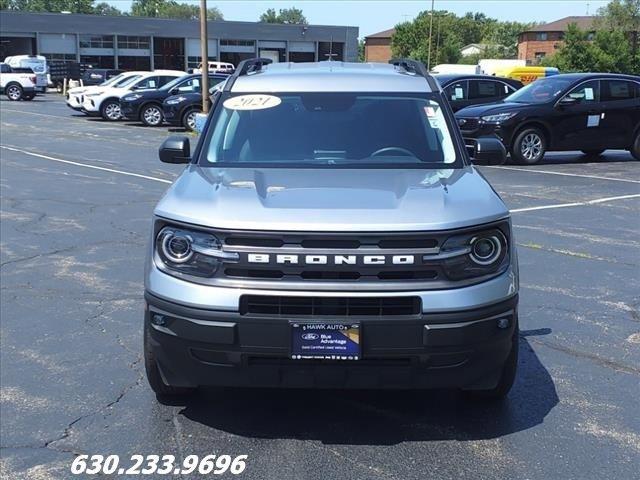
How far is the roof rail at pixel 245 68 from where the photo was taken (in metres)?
5.01

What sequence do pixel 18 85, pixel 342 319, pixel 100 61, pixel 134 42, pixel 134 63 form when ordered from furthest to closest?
pixel 134 63 < pixel 134 42 < pixel 100 61 < pixel 18 85 < pixel 342 319

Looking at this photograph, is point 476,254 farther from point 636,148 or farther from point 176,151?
point 636,148

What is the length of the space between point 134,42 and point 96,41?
3.26 metres

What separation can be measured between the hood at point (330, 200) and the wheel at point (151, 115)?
20.1m

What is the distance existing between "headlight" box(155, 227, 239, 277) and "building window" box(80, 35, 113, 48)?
63.4m

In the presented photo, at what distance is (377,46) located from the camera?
123m

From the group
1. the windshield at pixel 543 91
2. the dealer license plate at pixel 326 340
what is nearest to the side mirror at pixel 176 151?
the dealer license plate at pixel 326 340

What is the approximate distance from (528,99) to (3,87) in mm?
30395

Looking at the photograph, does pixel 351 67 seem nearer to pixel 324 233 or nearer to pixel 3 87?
pixel 324 233

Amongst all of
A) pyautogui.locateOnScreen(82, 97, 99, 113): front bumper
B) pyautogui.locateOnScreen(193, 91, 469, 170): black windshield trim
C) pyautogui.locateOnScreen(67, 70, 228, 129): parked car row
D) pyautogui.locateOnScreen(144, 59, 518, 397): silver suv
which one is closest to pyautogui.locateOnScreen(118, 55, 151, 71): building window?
pyautogui.locateOnScreen(67, 70, 228, 129): parked car row

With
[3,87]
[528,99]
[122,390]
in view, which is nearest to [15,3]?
[3,87]

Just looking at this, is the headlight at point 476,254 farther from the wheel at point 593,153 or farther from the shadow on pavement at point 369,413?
the wheel at point 593,153

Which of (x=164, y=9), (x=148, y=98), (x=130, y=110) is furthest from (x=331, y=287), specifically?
(x=164, y=9)

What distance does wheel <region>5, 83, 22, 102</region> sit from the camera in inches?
1457
